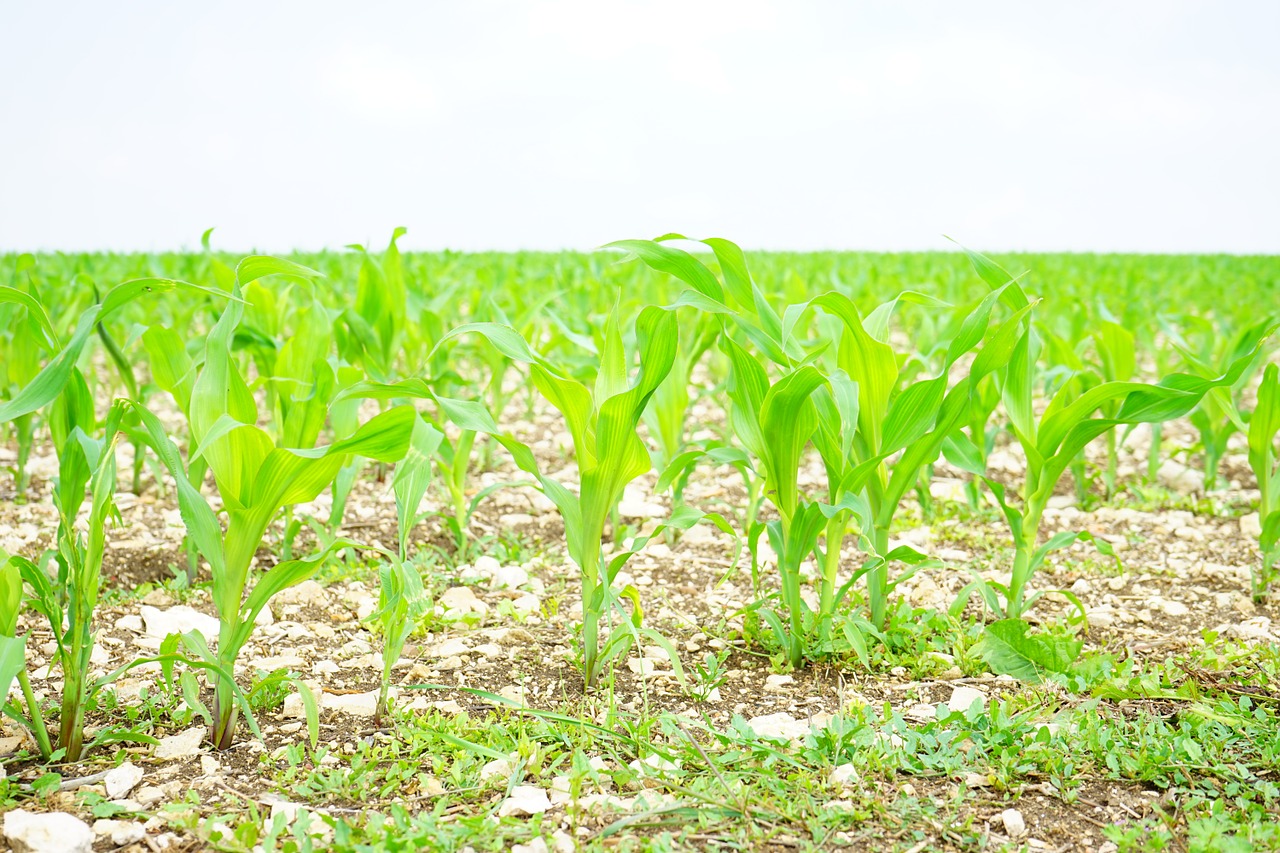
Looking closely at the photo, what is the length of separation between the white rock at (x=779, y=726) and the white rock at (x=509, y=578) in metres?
0.95

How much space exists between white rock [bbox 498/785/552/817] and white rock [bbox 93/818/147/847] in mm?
556

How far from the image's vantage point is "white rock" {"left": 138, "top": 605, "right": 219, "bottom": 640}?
227 cm

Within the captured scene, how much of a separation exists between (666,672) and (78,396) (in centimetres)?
131

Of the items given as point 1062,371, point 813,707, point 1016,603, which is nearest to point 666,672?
point 813,707

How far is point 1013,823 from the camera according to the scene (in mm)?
1552

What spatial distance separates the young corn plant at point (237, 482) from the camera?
1599 mm

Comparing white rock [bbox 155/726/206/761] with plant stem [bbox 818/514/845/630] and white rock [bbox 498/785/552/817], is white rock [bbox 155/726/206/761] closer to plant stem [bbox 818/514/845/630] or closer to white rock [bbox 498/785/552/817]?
white rock [bbox 498/785/552/817]

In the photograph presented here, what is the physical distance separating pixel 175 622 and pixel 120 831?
919 mm

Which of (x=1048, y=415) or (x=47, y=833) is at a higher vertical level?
(x=1048, y=415)

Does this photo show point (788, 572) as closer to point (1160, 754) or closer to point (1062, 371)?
point (1160, 754)

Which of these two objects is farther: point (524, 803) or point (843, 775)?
point (843, 775)

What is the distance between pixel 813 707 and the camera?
1.95 metres

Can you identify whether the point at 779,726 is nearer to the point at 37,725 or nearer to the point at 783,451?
the point at 783,451

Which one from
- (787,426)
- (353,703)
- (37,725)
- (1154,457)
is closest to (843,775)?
(787,426)
